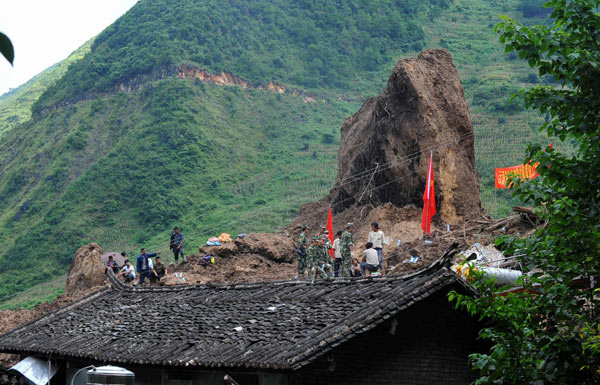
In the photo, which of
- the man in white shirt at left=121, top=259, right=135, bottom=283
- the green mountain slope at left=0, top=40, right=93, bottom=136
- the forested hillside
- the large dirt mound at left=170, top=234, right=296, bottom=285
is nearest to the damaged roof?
the man in white shirt at left=121, top=259, right=135, bottom=283

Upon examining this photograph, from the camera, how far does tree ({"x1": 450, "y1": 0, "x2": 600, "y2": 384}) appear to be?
9023 millimetres

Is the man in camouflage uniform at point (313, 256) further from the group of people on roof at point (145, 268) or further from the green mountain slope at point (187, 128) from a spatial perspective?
the green mountain slope at point (187, 128)

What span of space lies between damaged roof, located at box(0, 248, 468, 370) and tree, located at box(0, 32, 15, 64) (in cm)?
779

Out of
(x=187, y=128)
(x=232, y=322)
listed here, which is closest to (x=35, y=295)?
(x=187, y=128)

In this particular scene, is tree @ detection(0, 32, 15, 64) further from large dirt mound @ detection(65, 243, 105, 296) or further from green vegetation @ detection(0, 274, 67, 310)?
green vegetation @ detection(0, 274, 67, 310)

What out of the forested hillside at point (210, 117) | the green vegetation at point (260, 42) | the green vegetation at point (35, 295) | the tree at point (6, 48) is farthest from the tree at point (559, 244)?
the green vegetation at point (260, 42)

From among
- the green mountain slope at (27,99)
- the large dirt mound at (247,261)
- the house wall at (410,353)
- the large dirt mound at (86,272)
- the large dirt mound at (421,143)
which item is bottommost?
the large dirt mound at (86,272)

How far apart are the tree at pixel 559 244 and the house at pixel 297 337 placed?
108 inches

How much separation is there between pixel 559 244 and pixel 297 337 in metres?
4.71

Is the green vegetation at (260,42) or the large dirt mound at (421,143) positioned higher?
the green vegetation at (260,42)

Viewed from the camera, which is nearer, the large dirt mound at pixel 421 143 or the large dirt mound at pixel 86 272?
the large dirt mound at pixel 421 143

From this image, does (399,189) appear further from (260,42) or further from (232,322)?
(260,42)

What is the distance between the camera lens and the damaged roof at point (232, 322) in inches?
467

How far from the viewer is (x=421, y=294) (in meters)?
12.4
